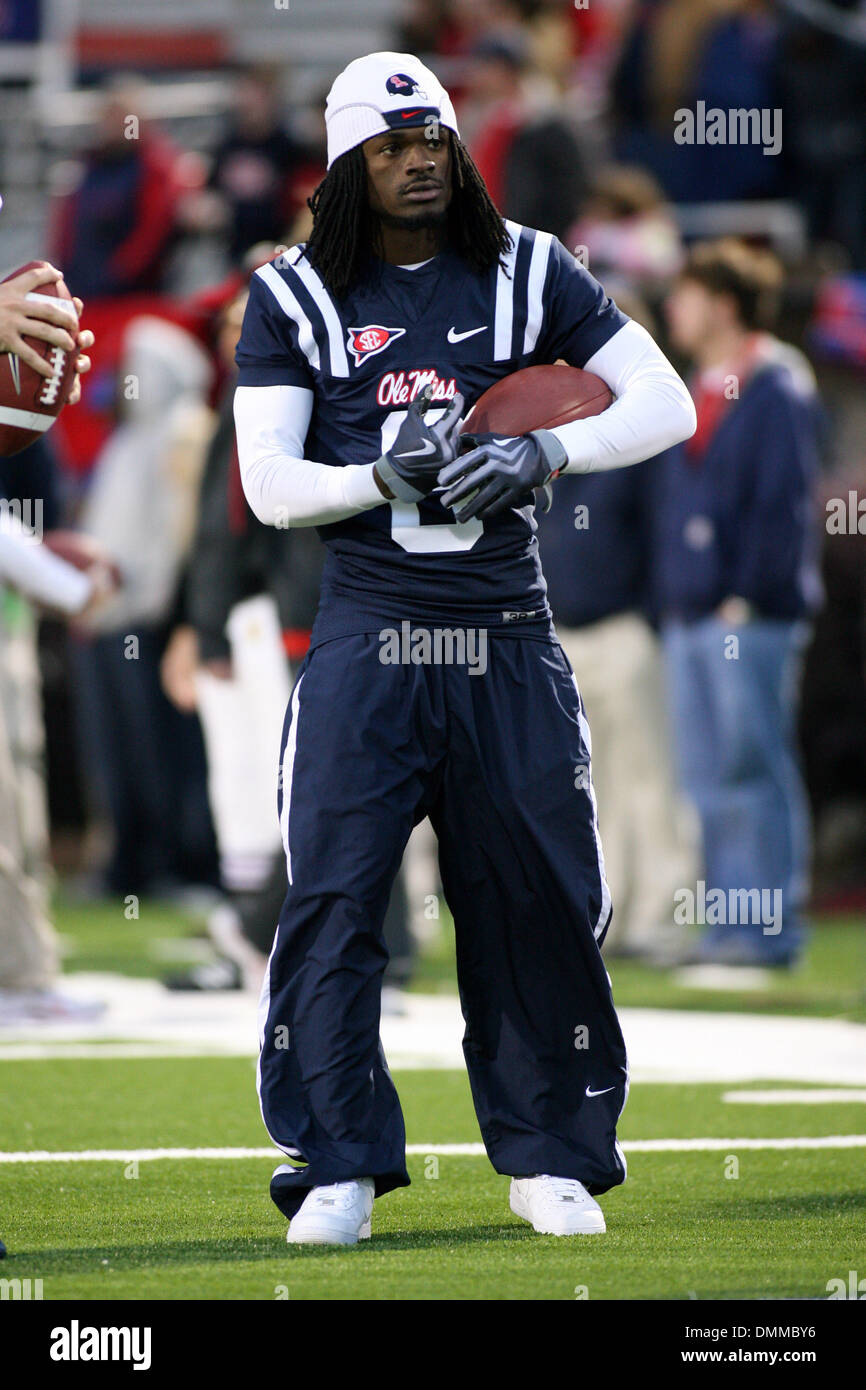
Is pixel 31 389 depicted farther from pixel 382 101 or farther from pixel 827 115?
pixel 827 115

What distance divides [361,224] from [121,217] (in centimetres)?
989

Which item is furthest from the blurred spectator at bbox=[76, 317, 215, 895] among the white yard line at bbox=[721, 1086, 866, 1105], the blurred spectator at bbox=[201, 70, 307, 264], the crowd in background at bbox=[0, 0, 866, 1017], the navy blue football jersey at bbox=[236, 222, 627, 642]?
the navy blue football jersey at bbox=[236, 222, 627, 642]

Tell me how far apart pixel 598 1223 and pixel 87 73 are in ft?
48.3

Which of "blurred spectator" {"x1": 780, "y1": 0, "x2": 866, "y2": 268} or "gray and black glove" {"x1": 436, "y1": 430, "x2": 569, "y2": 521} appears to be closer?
"gray and black glove" {"x1": 436, "y1": 430, "x2": 569, "y2": 521}

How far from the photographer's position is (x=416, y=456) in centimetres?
460

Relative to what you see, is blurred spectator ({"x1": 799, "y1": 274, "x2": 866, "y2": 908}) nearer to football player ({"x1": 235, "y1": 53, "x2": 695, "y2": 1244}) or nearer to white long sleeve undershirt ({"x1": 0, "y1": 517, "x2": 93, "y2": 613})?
white long sleeve undershirt ({"x1": 0, "y1": 517, "x2": 93, "y2": 613})

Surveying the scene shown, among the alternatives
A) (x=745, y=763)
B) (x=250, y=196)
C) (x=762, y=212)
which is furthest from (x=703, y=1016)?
(x=250, y=196)

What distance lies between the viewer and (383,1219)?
5.03 meters

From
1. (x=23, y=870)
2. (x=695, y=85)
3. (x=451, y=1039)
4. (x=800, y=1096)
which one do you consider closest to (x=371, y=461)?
(x=800, y=1096)

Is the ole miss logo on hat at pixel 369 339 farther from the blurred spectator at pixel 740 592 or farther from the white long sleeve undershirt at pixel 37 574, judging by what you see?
the blurred spectator at pixel 740 592

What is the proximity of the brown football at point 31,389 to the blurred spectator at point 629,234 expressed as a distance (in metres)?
6.73

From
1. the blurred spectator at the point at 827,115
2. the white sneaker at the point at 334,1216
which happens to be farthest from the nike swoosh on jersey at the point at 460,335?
the blurred spectator at the point at 827,115

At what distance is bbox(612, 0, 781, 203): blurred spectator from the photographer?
13.5 metres

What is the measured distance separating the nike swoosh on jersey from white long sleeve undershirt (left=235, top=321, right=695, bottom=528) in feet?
0.84
